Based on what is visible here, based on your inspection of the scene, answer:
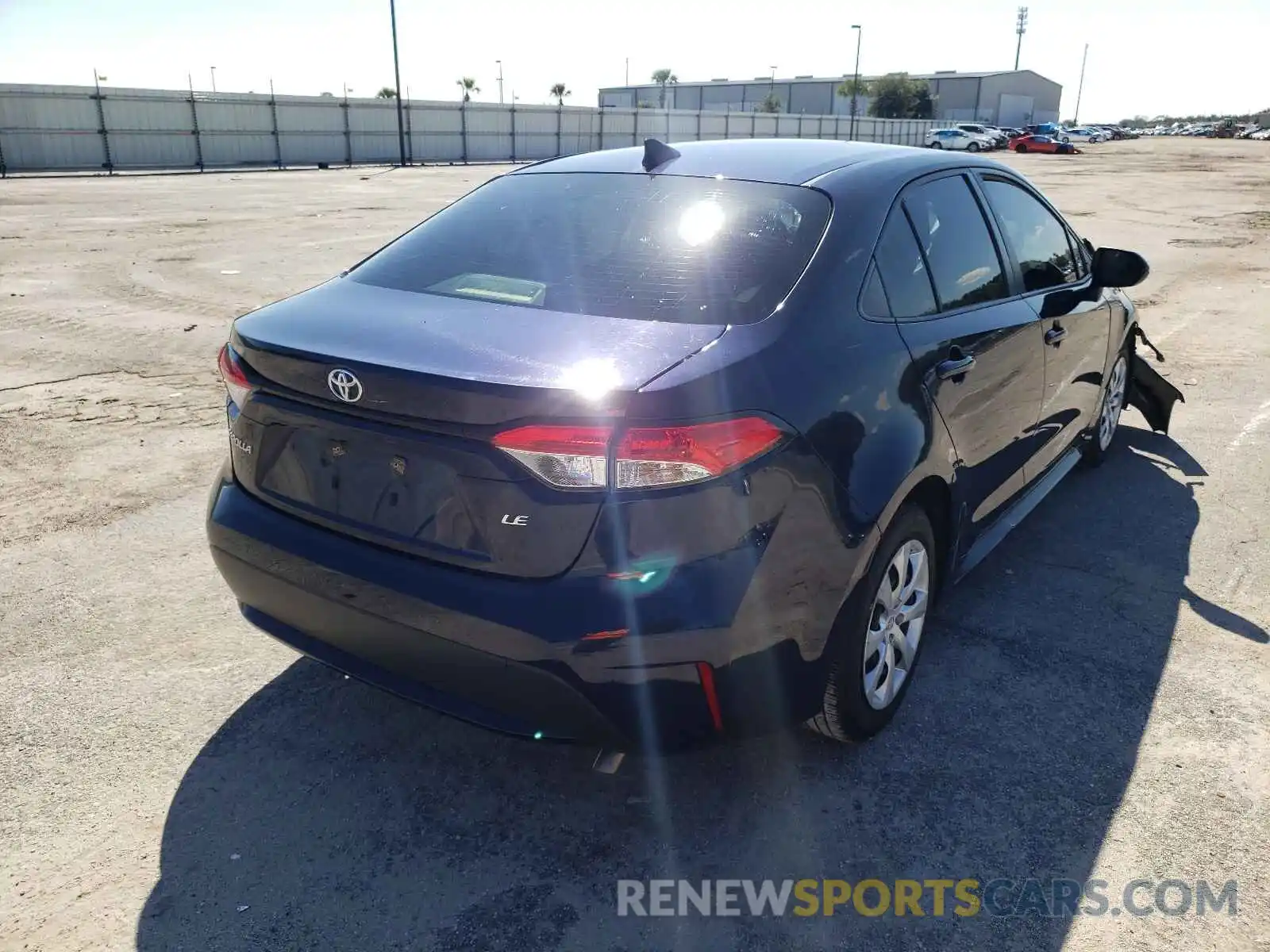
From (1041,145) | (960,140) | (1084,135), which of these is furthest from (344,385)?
(1084,135)

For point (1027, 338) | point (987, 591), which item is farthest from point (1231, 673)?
point (1027, 338)

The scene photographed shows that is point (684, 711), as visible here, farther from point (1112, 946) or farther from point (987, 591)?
point (987, 591)

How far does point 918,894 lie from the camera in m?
2.44

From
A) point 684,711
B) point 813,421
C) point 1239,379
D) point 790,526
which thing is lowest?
point 1239,379

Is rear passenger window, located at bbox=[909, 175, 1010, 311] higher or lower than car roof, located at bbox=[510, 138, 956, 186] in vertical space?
lower

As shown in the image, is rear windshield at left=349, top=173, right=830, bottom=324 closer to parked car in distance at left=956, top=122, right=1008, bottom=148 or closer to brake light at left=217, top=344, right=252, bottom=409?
brake light at left=217, top=344, right=252, bottom=409

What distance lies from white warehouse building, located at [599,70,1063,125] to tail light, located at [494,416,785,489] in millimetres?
98714

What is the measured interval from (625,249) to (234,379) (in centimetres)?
118

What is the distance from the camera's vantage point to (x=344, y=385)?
2412mm

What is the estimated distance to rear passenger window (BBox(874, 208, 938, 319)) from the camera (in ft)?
9.60

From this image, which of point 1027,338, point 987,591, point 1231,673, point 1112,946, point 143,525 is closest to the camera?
point 1112,946

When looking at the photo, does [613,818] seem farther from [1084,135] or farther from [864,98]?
[864,98]

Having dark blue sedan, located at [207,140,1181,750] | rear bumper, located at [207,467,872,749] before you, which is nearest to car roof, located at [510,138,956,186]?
dark blue sedan, located at [207,140,1181,750]

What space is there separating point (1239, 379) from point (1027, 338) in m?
4.79
